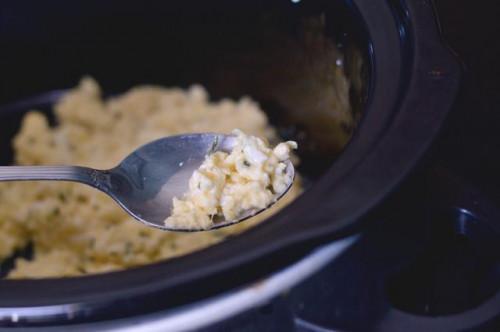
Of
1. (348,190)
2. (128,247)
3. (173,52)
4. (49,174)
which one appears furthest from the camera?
(173,52)

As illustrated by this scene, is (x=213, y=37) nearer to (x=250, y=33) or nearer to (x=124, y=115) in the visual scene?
(x=250, y=33)

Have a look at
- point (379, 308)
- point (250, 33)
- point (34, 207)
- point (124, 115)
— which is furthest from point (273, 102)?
point (379, 308)

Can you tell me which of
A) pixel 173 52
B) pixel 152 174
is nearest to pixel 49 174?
pixel 152 174

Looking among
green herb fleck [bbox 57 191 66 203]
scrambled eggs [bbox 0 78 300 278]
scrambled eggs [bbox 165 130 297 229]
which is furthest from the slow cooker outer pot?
green herb fleck [bbox 57 191 66 203]

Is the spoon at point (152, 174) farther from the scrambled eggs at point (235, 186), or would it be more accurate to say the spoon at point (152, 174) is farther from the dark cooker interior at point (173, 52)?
the dark cooker interior at point (173, 52)

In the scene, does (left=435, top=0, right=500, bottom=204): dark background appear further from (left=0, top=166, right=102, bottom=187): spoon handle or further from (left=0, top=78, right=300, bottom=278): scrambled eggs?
(left=0, top=166, right=102, bottom=187): spoon handle

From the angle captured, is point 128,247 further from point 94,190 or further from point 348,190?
point 348,190
